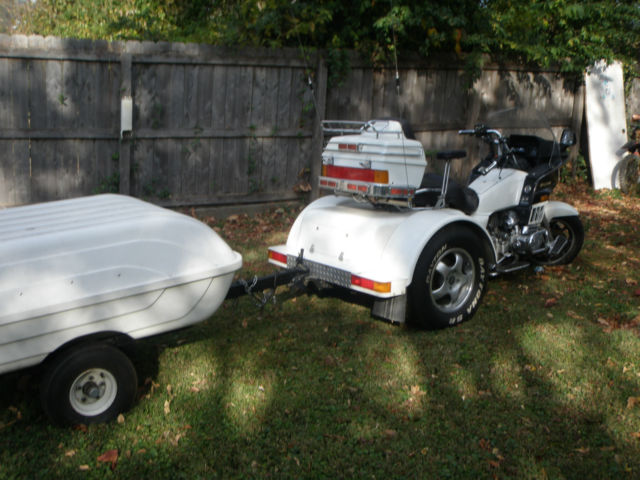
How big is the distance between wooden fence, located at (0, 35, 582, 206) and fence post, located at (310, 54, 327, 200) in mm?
14

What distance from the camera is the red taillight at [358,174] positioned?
4930 mm

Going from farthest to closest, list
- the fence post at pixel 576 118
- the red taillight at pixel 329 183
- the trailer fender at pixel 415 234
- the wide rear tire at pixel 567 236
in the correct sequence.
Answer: the fence post at pixel 576 118
the wide rear tire at pixel 567 236
the red taillight at pixel 329 183
the trailer fender at pixel 415 234

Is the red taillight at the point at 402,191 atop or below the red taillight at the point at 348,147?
below

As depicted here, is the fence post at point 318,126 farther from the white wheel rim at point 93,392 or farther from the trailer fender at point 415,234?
the white wheel rim at point 93,392

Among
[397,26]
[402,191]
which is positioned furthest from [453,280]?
[397,26]

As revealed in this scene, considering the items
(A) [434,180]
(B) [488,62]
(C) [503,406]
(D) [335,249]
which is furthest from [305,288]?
(B) [488,62]

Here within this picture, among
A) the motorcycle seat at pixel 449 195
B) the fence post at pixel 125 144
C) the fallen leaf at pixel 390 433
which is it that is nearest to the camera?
the fallen leaf at pixel 390 433

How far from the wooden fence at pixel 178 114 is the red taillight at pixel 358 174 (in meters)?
2.07

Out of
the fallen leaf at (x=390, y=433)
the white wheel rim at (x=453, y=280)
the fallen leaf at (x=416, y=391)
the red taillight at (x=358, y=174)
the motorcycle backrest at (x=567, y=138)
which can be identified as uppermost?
the motorcycle backrest at (x=567, y=138)

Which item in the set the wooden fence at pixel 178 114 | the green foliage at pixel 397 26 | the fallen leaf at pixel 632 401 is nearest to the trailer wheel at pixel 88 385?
the fallen leaf at pixel 632 401

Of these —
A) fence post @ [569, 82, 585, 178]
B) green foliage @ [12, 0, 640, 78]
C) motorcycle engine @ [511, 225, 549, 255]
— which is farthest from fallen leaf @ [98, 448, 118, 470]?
fence post @ [569, 82, 585, 178]

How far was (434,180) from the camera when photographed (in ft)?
18.4

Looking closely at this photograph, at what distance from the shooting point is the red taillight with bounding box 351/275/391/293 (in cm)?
471

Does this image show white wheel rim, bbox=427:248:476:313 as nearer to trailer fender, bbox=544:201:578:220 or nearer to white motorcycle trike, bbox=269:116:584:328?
white motorcycle trike, bbox=269:116:584:328
